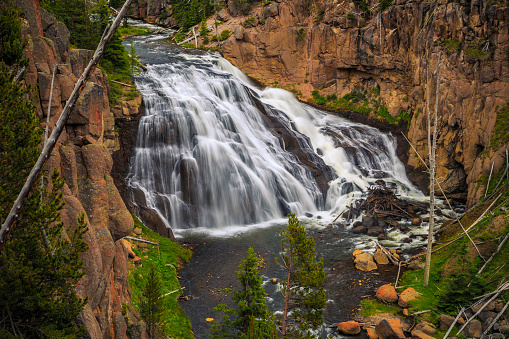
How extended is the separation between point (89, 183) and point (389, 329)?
476 inches

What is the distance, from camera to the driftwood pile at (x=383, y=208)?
27094 mm

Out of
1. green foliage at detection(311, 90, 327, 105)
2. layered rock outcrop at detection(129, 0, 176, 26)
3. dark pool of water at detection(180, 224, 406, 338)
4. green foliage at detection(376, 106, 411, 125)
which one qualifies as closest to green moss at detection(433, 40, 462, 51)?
green foliage at detection(376, 106, 411, 125)

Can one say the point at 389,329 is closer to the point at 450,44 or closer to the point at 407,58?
the point at 450,44

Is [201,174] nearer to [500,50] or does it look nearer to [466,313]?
[466,313]

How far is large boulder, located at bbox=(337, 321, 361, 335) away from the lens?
616 inches

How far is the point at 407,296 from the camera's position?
17.3 meters

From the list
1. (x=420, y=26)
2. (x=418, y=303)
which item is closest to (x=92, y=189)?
(x=418, y=303)

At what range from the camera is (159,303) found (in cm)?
1208

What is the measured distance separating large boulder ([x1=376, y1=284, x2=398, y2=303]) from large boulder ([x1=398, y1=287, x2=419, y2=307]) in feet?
0.94

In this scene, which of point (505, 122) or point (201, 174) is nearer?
point (505, 122)

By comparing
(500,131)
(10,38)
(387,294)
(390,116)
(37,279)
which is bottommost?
(387,294)

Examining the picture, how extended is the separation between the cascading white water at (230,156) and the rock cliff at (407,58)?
4790 millimetres

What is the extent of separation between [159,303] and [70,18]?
978 inches

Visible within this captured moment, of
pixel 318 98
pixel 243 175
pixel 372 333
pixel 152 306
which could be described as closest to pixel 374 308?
pixel 372 333
